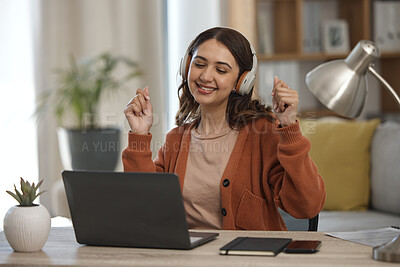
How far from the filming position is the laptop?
121 cm

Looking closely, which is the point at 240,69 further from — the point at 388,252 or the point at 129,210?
the point at 388,252

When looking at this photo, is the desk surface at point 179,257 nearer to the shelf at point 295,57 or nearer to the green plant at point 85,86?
the green plant at point 85,86

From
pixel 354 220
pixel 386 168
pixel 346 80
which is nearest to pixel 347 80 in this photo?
pixel 346 80

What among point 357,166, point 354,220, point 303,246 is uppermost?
point 303,246

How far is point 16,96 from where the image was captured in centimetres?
357

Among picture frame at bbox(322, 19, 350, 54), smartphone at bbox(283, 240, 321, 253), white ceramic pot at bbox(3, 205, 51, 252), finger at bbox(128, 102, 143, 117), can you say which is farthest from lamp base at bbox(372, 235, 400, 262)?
picture frame at bbox(322, 19, 350, 54)

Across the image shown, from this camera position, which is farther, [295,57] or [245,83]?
[295,57]

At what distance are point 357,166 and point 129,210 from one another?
1.74 m

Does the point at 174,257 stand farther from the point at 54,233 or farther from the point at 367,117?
the point at 367,117

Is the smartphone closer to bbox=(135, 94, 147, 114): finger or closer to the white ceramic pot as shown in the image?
the white ceramic pot

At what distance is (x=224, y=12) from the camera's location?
→ 375 centimetres

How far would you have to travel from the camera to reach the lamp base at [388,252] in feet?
3.59

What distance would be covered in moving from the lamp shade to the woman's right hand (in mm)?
490

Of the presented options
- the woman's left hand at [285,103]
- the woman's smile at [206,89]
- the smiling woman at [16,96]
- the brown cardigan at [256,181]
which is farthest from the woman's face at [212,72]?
the smiling woman at [16,96]
